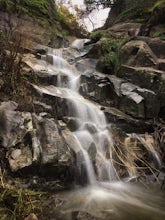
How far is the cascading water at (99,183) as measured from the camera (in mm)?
4922

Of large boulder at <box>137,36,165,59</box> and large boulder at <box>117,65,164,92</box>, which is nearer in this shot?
large boulder at <box>117,65,164,92</box>

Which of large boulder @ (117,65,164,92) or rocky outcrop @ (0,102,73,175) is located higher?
large boulder @ (117,65,164,92)

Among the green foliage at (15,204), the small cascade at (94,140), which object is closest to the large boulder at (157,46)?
the small cascade at (94,140)

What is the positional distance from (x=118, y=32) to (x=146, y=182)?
1108 centimetres

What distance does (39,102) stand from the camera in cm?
732

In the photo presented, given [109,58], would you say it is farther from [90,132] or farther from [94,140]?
[94,140]

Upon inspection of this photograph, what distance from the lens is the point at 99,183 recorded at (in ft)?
20.6

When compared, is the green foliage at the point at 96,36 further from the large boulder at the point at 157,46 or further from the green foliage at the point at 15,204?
the green foliage at the point at 15,204

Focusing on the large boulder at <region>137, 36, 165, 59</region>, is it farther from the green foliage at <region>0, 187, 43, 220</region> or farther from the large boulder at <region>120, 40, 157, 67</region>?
the green foliage at <region>0, 187, 43, 220</region>

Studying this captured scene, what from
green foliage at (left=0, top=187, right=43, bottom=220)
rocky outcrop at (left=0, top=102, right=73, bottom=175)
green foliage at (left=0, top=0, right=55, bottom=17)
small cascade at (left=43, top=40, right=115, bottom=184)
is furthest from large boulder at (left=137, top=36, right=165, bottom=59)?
green foliage at (left=0, top=187, right=43, bottom=220)

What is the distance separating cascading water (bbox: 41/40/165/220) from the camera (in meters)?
4.92

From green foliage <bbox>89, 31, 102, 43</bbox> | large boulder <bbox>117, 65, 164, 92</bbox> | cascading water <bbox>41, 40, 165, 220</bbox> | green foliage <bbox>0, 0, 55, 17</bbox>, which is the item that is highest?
green foliage <bbox>0, 0, 55, 17</bbox>

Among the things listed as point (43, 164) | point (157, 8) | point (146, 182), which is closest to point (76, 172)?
point (43, 164)

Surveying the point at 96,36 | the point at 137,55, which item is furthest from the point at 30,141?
the point at 96,36
